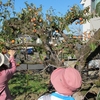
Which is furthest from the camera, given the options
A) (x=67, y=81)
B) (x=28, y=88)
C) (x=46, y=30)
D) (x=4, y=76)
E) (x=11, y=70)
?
(x=28, y=88)

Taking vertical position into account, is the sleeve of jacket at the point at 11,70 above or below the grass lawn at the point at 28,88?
above

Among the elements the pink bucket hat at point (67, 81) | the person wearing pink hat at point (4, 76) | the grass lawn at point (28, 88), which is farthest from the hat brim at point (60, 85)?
the grass lawn at point (28, 88)

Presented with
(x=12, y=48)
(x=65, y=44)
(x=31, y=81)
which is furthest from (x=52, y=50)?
(x=31, y=81)

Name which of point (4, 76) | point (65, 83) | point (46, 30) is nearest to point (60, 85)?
point (65, 83)

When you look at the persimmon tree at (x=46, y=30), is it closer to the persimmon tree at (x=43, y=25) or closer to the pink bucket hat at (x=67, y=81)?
the persimmon tree at (x=43, y=25)

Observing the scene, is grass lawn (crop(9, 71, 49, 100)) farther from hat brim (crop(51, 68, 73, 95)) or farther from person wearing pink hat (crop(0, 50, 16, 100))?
hat brim (crop(51, 68, 73, 95))

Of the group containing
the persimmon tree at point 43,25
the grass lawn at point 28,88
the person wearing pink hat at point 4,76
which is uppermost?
the persimmon tree at point 43,25

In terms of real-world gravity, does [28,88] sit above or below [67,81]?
below

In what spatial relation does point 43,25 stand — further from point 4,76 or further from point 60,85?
point 60,85

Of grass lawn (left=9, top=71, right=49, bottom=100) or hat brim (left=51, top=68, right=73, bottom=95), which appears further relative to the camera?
grass lawn (left=9, top=71, right=49, bottom=100)

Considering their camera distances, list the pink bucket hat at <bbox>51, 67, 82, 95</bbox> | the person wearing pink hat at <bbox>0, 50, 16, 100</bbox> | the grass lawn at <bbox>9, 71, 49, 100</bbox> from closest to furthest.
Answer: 1. the pink bucket hat at <bbox>51, 67, 82, 95</bbox>
2. the person wearing pink hat at <bbox>0, 50, 16, 100</bbox>
3. the grass lawn at <bbox>9, 71, 49, 100</bbox>

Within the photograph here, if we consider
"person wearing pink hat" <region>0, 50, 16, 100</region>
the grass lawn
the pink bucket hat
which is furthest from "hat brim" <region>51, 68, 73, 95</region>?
the grass lawn

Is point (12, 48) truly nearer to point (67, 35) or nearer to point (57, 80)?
point (67, 35)

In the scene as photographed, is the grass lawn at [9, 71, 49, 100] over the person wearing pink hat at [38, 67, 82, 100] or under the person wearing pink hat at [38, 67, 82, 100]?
under
